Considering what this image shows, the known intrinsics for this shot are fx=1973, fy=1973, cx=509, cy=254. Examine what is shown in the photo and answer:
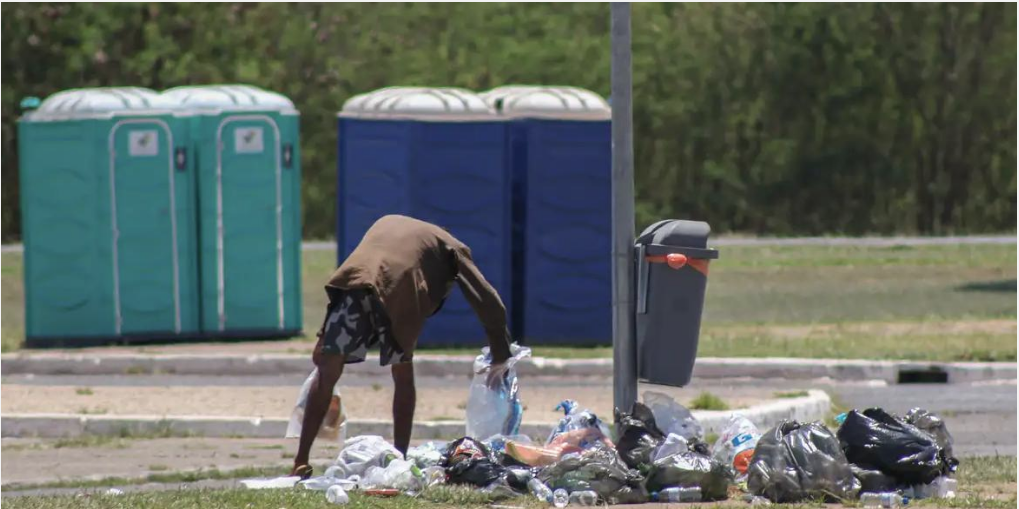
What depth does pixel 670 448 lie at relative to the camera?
830cm

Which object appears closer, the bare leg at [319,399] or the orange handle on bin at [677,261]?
the orange handle on bin at [677,261]

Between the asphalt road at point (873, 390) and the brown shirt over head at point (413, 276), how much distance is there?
10.4ft

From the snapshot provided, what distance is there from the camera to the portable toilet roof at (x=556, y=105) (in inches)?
581

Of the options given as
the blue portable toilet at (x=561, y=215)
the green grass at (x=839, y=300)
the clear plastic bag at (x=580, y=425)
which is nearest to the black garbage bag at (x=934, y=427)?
the clear plastic bag at (x=580, y=425)

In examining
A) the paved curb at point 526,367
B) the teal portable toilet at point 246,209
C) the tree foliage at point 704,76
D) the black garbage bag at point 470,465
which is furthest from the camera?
the tree foliage at point 704,76

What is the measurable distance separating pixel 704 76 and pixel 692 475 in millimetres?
16908

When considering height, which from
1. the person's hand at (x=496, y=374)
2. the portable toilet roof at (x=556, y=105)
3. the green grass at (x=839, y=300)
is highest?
the portable toilet roof at (x=556, y=105)

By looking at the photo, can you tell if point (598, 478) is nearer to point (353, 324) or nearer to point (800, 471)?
point (800, 471)

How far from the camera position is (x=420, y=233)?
29.6ft

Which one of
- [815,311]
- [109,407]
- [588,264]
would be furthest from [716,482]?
[815,311]

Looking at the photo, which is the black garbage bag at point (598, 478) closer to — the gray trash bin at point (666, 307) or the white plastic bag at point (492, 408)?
the gray trash bin at point (666, 307)

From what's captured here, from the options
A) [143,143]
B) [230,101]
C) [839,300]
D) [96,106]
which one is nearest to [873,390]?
[230,101]

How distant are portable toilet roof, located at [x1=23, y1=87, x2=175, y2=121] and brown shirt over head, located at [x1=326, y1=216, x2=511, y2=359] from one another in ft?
21.0

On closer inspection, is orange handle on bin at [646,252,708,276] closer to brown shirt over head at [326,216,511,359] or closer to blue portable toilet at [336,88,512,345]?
brown shirt over head at [326,216,511,359]
